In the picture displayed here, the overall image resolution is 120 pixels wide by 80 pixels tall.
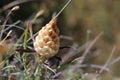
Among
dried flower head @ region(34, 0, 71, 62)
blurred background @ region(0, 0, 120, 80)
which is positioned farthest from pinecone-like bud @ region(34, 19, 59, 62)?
blurred background @ region(0, 0, 120, 80)

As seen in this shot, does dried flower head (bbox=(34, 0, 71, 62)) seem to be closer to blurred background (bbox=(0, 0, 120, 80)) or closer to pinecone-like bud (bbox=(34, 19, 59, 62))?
pinecone-like bud (bbox=(34, 19, 59, 62))

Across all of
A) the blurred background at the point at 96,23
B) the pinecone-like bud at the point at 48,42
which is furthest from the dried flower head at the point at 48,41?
the blurred background at the point at 96,23

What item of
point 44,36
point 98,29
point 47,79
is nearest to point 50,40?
point 44,36

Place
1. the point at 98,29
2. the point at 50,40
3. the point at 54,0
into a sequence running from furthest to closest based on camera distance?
1. the point at 98,29
2. the point at 54,0
3. the point at 50,40

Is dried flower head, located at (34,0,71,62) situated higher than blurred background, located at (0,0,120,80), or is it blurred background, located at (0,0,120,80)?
blurred background, located at (0,0,120,80)

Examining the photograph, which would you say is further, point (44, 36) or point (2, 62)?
point (2, 62)

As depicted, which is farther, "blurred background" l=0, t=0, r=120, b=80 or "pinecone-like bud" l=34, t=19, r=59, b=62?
"blurred background" l=0, t=0, r=120, b=80

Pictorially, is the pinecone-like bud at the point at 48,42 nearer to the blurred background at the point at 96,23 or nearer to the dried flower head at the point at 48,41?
the dried flower head at the point at 48,41

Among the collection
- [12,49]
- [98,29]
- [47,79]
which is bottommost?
[47,79]

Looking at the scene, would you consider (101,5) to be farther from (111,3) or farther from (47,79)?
(47,79)

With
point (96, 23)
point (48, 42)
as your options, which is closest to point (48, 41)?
point (48, 42)

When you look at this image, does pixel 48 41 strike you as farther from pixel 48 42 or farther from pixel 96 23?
pixel 96 23
